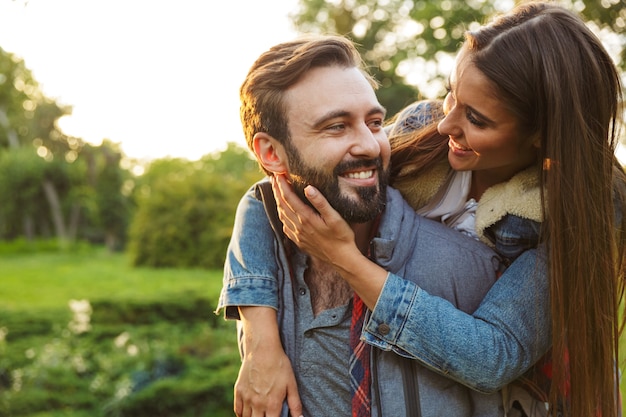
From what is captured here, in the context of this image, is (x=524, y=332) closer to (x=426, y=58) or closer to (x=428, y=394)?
(x=428, y=394)

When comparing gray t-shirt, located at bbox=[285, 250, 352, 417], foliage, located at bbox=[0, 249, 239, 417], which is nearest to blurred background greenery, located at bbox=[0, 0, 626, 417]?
foliage, located at bbox=[0, 249, 239, 417]

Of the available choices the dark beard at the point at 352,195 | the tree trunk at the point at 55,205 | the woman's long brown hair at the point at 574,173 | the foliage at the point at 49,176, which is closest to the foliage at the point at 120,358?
the dark beard at the point at 352,195

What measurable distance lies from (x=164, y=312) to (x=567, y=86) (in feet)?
30.4

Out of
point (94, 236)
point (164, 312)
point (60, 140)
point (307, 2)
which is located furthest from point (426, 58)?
point (94, 236)

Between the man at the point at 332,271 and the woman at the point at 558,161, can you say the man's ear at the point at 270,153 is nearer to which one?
the man at the point at 332,271

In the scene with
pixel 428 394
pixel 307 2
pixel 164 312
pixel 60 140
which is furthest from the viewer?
pixel 60 140

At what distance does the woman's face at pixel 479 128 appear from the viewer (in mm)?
2061

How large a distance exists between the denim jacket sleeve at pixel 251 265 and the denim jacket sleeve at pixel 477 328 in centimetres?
48

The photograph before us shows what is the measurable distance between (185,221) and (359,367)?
20.7m

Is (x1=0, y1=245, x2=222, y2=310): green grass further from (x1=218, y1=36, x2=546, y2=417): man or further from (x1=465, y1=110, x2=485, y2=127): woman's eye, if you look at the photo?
(x1=465, y1=110, x2=485, y2=127): woman's eye

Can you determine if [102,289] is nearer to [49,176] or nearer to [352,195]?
[352,195]

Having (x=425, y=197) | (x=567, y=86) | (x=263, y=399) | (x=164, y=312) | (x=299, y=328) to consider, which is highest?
(x=567, y=86)

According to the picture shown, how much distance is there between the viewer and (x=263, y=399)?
2152mm

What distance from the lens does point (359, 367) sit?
6.97ft
